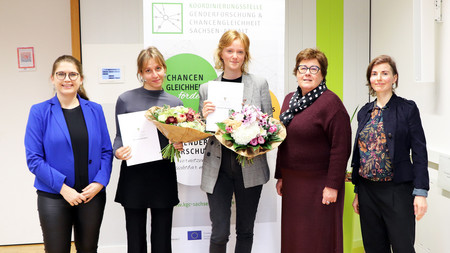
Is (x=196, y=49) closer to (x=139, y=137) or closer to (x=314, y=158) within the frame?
(x=139, y=137)

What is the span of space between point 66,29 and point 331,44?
2.75 m

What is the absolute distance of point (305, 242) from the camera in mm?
2420

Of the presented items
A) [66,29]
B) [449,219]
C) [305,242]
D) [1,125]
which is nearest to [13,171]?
[1,125]

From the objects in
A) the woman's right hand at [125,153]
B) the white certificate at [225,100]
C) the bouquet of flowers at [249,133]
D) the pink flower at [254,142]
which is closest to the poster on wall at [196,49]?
the white certificate at [225,100]

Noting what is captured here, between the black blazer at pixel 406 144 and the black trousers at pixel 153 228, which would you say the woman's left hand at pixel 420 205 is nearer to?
the black blazer at pixel 406 144

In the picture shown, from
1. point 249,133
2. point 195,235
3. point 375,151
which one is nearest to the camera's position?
point 249,133

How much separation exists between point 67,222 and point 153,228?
21.8 inches

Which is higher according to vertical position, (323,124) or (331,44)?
(331,44)

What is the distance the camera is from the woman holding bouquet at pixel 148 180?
2.45 metres

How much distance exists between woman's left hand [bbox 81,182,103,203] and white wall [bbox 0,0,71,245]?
2.12 metres

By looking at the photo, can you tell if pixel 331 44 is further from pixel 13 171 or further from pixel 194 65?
pixel 13 171

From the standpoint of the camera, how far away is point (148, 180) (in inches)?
97.2

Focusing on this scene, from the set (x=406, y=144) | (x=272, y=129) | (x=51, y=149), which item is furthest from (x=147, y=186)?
(x=406, y=144)

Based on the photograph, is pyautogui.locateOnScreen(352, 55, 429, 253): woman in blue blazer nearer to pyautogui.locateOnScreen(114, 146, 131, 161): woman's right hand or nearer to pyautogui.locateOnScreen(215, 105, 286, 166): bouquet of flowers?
pyautogui.locateOnScreen(215, 105, 286, 166): bouquet of flowers
